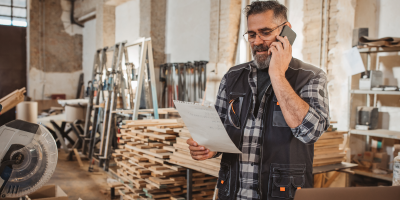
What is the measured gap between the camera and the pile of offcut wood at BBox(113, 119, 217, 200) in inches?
128

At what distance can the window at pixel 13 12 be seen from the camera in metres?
10.4

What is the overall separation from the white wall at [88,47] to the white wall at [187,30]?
171 inches

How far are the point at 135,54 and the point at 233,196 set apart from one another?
688cm

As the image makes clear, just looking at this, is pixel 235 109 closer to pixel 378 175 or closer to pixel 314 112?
pixel 314 112

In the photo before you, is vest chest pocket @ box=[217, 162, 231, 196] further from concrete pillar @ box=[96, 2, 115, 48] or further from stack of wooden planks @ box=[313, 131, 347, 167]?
concrete pillar @ box=[96, 2, 115, 48]

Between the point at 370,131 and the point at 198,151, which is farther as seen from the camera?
the point at 370,131

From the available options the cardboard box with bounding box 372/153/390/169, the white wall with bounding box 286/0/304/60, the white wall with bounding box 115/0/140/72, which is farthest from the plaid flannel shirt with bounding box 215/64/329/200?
the white wall with bounding box 115/0/140/72

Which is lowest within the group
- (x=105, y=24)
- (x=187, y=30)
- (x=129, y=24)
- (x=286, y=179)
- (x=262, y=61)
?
(x=286, y=179)

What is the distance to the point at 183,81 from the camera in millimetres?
Result: 6527

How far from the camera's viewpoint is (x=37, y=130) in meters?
2.17

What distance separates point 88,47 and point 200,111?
10740 millimetres

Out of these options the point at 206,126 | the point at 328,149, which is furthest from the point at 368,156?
the point at 206,126

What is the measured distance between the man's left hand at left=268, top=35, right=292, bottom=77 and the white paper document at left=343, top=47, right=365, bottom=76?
2449 millimetres

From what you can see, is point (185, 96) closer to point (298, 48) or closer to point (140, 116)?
point (140, 116)
